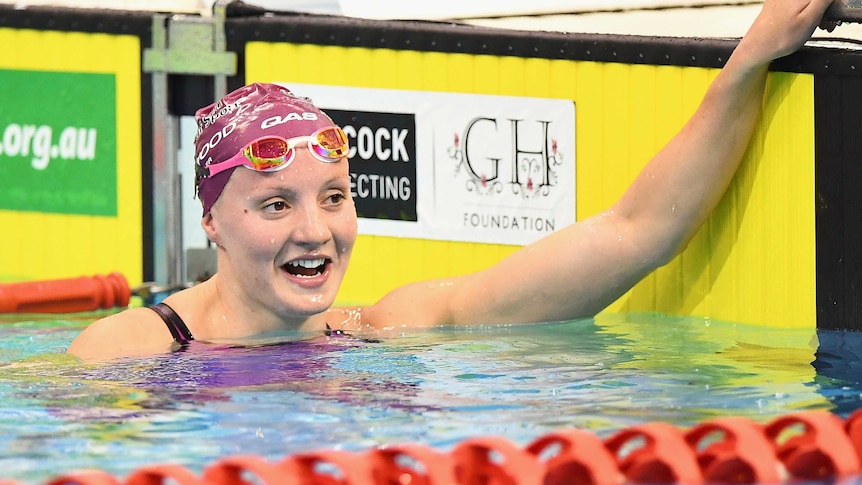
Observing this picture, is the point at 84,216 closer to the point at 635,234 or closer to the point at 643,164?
the point at 643,164

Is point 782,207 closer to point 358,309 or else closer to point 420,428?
point 358,309

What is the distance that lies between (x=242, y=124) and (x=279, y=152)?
0.54 feet

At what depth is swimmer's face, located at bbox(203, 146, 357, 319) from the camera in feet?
11.8

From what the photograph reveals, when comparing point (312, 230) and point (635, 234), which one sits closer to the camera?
point (312, 230)

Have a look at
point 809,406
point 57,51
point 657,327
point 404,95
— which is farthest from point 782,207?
point 57,51

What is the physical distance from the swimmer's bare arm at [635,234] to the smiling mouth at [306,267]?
1.33 feet

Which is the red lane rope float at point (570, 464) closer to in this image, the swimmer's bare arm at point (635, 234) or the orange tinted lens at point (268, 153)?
the orange tinted lens at point (268, 153)

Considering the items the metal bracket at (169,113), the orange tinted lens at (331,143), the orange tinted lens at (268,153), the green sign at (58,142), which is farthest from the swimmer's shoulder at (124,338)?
the green sign at (58,142)

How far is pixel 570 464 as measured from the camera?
2639 mm

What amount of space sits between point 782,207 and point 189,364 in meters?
1.57

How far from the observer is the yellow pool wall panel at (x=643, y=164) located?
157 inches

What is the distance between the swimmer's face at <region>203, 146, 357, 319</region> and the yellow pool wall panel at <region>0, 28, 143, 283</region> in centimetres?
173

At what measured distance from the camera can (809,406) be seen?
3195mm

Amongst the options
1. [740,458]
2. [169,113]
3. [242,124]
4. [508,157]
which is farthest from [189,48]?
[740,458]
